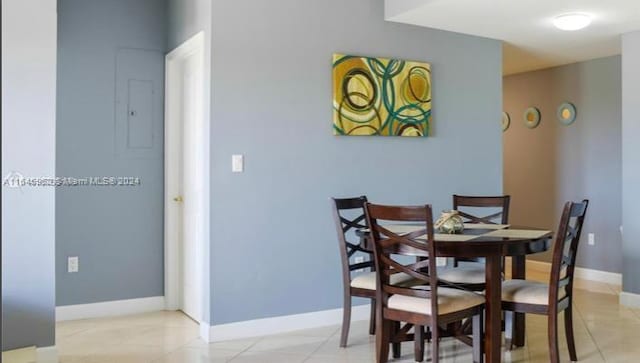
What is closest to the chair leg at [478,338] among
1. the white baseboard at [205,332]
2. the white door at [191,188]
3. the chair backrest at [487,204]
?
the chair backrest at [487,204]

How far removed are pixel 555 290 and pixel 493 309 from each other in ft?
1.10

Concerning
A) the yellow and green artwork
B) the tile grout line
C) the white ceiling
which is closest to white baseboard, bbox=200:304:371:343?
the yellow and green artwork

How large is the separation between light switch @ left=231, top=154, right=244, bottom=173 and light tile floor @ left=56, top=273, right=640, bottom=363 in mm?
1104

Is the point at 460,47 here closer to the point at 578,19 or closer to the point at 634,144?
the point at 578,19

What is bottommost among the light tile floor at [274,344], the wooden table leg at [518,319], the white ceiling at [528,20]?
the light tile floor at [274,344]

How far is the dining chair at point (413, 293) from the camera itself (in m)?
2.59

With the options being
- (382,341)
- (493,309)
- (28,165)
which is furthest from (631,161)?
(28,165)

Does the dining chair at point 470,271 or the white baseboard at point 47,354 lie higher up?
the dining chair at point 470,271

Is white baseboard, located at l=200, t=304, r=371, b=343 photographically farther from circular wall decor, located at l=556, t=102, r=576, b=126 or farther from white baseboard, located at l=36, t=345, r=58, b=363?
circular wall decor, located at l=556, t=102, r=576, b=126

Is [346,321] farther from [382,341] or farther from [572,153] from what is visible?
[572,153]

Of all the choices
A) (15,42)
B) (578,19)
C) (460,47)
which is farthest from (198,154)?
(578,19)

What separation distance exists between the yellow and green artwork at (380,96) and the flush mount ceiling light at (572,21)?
1.00 m

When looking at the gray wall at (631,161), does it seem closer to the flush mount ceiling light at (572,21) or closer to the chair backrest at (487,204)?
the flush mount ceiling light at (572,21)

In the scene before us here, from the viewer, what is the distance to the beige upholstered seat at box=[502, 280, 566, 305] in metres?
2.80
